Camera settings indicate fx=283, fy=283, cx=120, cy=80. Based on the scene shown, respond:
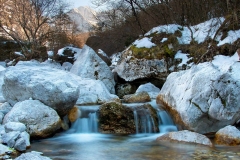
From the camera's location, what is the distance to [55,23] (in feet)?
72.3

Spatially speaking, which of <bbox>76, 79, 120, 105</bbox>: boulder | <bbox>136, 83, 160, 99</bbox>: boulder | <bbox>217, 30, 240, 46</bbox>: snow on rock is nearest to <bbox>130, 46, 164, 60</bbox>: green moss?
<bbox>136, 83, 160, 99</bbox>: boulder

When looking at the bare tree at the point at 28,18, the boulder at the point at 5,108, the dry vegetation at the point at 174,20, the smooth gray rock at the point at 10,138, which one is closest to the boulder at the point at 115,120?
the boulder at the point at 5,108

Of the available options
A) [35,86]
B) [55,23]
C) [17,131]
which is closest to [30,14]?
[55,23]

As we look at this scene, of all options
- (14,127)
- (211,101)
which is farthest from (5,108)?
(211,101)

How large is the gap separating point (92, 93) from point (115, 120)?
93.2 inches

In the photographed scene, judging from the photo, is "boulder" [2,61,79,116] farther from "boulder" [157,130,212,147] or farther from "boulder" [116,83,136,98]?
"boulder" [116,83,136,98]

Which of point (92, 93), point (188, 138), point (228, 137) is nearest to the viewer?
point (228, 137)

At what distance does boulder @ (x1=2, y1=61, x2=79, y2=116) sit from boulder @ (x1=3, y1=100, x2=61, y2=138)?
279 mm

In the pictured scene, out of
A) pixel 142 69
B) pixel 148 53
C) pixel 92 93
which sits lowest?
pixel 92 93

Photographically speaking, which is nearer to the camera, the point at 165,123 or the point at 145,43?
the point at 165,123

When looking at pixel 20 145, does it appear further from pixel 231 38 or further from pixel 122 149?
pixel 231 38

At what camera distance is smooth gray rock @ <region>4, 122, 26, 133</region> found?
507cm

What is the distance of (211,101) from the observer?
586 cm

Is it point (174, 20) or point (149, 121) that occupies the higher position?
point (174, 20)
